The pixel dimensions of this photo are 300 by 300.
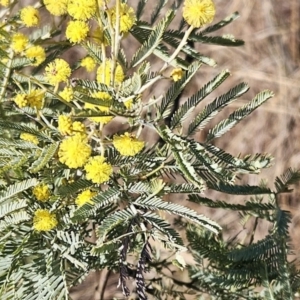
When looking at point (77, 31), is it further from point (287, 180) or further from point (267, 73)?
point (267, 73)

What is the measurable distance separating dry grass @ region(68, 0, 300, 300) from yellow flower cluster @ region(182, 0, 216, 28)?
6.40 feet

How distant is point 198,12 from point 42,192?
28cm

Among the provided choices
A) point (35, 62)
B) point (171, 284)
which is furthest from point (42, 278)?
point (171, 284)

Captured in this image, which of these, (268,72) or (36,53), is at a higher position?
(36,53)

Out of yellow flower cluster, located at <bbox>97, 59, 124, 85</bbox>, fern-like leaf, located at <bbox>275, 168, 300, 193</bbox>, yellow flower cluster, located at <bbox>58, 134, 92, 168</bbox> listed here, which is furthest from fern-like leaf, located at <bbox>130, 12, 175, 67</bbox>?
fern-like leaf, located at <bbox>275, 168, 300, 193</bbox>

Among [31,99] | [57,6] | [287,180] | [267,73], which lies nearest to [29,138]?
[31,99]

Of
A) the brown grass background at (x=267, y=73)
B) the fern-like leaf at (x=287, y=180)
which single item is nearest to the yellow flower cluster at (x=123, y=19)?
the fern-like leaf at (x=287, y=180)

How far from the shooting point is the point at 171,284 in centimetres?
105

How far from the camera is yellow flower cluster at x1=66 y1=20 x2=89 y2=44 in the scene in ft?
2.10

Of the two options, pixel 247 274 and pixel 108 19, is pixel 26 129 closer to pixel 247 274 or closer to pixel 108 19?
pixel 108 19

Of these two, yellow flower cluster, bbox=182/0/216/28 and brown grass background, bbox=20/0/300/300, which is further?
brown grass background, bbox=20/0/300/300

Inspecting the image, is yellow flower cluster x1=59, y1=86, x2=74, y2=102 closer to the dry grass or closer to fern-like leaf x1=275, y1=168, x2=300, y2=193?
fern-like leaf x1=275, y1=168, x2=300, y2=193

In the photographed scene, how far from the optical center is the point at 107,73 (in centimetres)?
64

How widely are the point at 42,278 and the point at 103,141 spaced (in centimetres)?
20
